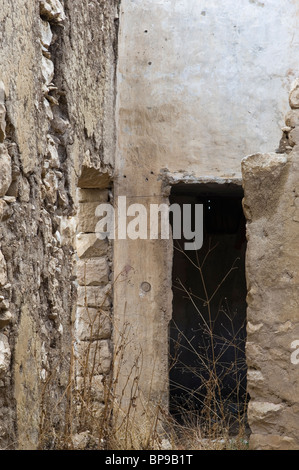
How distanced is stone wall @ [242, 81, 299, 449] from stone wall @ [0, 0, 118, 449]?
2.92ft

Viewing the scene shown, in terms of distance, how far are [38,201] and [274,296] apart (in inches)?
44.3

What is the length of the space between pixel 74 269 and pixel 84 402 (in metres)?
1.05

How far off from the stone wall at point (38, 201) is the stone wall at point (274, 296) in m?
0.89

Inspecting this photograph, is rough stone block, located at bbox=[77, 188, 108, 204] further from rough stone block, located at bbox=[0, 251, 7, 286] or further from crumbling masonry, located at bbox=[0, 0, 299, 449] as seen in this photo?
rough stone block, located at bbox=[0, 251, 7, 286]

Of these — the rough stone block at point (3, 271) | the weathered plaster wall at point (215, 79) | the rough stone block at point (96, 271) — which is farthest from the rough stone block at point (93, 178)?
the rough stone block at point (3, 271)

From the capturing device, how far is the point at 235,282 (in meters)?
7.73

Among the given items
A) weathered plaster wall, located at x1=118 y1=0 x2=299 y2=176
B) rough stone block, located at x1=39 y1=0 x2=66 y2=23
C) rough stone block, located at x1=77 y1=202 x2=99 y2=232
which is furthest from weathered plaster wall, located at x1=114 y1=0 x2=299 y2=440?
rough stone block, located at x1=39 y1=0 x2=66 y2=23

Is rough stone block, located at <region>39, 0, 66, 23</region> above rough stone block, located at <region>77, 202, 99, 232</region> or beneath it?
above

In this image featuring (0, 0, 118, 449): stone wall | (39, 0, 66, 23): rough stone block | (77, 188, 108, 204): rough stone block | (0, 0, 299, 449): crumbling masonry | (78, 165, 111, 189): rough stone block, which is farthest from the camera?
(77, 188, 108, 204): rough stone block

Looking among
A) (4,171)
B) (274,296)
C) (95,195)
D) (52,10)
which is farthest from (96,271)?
(4,171)

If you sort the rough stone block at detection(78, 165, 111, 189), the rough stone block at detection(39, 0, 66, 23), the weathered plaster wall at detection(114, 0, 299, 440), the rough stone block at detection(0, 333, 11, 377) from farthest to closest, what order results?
the weathered plaster wall at detection(114, 0, 299, 440)
the rough stone block at detection(78, 165, 111, 189)
the rough stone block at detection(39, 0, 66, 23)
the rough stone block at detection(0, 333, 11, 377)

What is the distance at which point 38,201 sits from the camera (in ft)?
9.60

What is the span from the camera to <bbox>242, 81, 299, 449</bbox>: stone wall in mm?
2645
